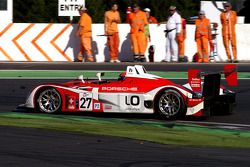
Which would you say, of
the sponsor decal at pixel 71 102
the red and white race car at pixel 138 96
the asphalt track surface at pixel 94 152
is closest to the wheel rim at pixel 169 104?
the red and white race car at pixel 138 96

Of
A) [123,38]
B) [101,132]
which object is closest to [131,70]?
[101,132]

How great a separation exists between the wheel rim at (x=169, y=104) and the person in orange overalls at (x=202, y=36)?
15016mm

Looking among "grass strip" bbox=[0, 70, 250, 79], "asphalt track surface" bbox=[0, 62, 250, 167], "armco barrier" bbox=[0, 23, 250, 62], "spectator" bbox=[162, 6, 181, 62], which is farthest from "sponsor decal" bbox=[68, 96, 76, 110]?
"armco barrier" bbox=[0, 23, 250, 62]

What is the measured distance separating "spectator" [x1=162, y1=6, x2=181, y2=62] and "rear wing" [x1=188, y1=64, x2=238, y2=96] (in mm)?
14378

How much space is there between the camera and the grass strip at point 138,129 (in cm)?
1166

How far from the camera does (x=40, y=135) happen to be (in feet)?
39.0

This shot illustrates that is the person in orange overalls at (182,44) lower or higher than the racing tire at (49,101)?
higher

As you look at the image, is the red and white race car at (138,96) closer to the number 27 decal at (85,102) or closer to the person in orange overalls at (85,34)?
the number 27 decal at (85,102)

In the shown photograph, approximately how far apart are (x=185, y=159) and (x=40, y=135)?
264 centimetres

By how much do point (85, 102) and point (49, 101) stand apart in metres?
0.65

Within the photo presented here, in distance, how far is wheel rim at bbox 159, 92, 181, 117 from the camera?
13914 mm

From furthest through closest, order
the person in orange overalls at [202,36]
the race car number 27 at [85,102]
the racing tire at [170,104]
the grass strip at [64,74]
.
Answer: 1. the person in orange overalls at [202,36]
2. the grass strip at [64,74]
3. the race car number 27 at [85,102]
4. the racing tire at [170,104]

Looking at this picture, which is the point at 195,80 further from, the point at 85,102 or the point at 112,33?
the point at 112,33

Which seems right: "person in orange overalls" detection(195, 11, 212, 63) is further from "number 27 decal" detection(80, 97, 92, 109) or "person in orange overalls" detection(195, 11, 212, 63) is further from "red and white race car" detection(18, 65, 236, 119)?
"number 27 decal" detection(80, 97, 92, 109)
